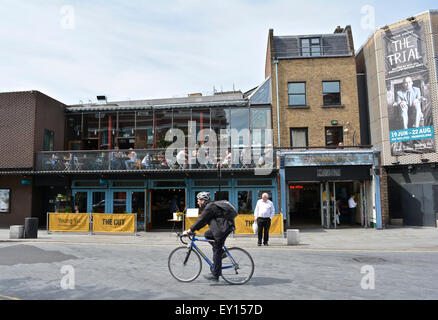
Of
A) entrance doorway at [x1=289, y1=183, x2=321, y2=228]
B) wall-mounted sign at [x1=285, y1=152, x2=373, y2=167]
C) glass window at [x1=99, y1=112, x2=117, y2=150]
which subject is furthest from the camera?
glass window at [x1=99, y1=112, x2=117, y2=150]

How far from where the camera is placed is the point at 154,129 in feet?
66.9

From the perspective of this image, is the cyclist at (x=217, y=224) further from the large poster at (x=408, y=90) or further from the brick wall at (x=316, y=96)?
the large poster at (x=408, y=90)

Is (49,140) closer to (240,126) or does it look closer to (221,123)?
(221,123)

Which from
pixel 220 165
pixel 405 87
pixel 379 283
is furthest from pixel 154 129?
pixel 379 283

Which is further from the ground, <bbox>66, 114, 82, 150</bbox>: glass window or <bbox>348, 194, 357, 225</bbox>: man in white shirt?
<bbox>66, 114, 82, 150</bbox>: glass window

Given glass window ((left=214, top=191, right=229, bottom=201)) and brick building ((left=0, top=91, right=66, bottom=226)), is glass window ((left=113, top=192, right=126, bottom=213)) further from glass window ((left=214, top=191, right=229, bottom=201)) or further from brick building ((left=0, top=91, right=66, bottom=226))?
glass window ((left=214, top=191, right=229, bottom=201))

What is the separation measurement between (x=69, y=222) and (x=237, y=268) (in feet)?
39.8

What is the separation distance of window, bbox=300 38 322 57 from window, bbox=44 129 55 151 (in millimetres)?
16317

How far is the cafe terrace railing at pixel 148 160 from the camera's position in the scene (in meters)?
17.8

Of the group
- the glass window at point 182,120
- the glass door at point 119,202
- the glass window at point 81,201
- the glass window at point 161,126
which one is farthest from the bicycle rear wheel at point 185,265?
the glass window at point 161,126

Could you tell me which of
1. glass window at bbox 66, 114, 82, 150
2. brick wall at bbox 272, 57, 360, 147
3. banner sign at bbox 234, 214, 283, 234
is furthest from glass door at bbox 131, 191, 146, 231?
brick wall at bbox 272, 57, 360, 147

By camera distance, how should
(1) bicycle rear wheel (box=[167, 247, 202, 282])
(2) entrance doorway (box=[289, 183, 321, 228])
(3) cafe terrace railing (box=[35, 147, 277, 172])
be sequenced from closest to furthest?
(1) bicycle rear wheel (box=[167, 247, 202, 282]) → (3) cafe terrace railing (box=[35, 147, 277, 172]) → (2) entrance doorway (box=[289, 183, 321, 228])

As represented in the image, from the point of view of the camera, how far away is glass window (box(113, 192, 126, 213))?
1870 cm

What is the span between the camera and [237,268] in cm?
632
